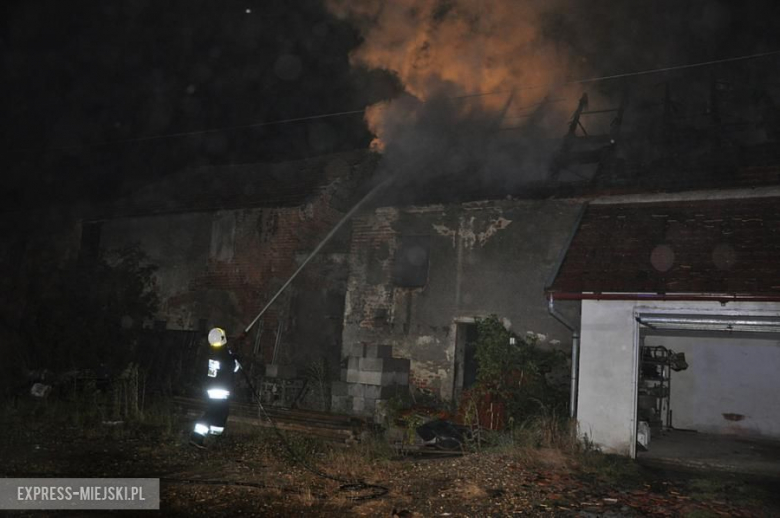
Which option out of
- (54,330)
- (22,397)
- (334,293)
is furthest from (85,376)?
(334,293)

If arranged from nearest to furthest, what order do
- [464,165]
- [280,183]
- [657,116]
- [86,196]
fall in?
[464,165]
[657,116]
[280,183]
[86,196]

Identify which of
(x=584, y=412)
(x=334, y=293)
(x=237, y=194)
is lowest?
(x=584, y=412)

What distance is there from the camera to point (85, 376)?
13203 millimetres

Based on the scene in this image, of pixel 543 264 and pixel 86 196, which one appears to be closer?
pixel 543 264

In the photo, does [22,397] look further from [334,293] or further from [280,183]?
[280,183]

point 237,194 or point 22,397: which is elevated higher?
point 237,194

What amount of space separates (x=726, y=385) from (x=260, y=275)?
11.9 metres

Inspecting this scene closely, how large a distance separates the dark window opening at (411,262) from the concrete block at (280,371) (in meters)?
3.11

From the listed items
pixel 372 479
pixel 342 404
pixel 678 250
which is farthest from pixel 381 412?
pixel 678 250

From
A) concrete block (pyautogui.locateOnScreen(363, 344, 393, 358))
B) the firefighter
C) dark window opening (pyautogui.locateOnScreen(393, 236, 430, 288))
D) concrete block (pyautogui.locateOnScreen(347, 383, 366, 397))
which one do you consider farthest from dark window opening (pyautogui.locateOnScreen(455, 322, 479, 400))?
the firefighter

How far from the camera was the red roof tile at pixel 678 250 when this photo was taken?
936cm

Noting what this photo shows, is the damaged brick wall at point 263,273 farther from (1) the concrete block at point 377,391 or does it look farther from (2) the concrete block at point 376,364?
(1) the concrete block at point 377,391

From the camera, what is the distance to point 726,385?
14047 millimetres

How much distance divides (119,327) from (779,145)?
1685 centimetres
